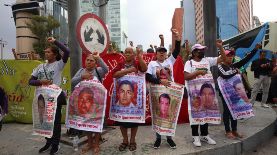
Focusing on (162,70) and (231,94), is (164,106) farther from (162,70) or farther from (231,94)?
(231,94)

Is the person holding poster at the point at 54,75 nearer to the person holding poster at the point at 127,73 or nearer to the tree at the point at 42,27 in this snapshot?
the person holding poster at the point at 127,73

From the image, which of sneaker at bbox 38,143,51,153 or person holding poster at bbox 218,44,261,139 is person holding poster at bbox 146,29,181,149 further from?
sneaker at bbox 38,143,51,153

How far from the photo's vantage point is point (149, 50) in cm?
Result: 770

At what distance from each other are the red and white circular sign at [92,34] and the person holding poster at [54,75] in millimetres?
334

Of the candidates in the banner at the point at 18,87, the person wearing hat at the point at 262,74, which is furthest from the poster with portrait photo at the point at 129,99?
the person wearing hat at the point at 262,74

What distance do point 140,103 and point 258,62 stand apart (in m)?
5.70

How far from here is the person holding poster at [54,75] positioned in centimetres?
478

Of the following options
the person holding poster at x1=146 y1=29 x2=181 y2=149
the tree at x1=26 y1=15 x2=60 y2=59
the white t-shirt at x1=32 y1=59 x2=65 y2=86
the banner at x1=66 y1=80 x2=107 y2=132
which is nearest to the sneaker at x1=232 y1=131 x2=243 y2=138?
the person holding poster at x1=146 y1=29 x2=181 y2=149

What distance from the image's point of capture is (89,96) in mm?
4578

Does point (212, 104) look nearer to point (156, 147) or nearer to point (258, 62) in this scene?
point (156, 147)

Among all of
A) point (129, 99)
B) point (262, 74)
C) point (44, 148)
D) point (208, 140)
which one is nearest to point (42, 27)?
point (262, 74)

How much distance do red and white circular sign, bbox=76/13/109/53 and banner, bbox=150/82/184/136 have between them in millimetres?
1185

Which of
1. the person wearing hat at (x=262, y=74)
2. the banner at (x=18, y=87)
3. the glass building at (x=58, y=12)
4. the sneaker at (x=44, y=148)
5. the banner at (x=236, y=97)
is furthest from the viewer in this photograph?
the glass building at (x=58, y=12)

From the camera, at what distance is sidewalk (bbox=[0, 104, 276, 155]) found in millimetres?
4758
